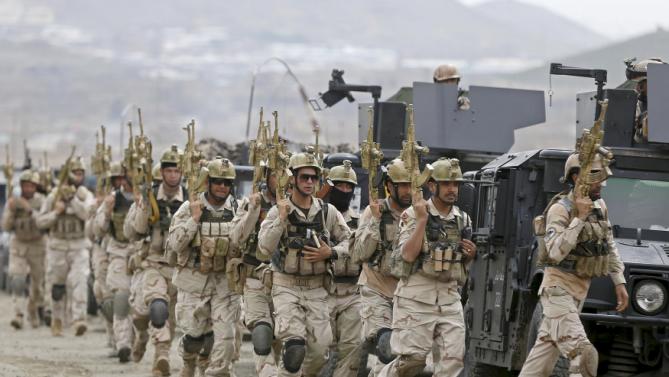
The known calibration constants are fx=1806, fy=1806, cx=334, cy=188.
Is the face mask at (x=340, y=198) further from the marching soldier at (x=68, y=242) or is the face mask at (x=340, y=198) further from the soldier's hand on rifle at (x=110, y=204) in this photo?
the marching soldier at (x=68, y=242)

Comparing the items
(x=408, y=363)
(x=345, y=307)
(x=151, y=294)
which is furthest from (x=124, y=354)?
(x=408, y=363)

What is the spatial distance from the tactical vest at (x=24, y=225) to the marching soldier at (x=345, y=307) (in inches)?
393

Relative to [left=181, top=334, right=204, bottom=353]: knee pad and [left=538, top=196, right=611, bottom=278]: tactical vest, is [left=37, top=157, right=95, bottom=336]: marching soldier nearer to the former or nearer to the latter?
[left=181, top=334, right=204, bottom=353]: knee pad

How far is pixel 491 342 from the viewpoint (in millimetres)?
13914

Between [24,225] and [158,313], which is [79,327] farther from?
Answer: [158,313]

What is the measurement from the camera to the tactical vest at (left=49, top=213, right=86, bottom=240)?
21.9 metres

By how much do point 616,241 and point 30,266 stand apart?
12.3 metres

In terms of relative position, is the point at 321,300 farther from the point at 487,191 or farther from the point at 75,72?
the point at 75,72

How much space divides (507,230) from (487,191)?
1.67 ft

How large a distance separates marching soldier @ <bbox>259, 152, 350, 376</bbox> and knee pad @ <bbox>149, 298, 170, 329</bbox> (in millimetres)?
2890

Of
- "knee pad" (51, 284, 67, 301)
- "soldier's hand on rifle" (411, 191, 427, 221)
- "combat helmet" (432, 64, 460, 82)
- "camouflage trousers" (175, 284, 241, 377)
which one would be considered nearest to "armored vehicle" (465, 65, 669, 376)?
"soldier's hand on rifle" (411, 191, 427, 221)

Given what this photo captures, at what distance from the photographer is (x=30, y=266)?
77.0 ft

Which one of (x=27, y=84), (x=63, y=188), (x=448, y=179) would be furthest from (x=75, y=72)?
(x=448, y=179)

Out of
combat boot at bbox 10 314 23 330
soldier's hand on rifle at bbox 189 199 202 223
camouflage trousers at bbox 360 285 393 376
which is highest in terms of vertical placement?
soldier's hand on rifle at bbox 189 199 202 223
